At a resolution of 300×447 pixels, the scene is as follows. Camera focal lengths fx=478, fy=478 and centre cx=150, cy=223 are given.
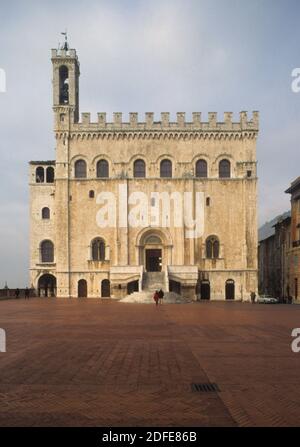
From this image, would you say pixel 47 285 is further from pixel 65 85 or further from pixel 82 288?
pixel 65 85

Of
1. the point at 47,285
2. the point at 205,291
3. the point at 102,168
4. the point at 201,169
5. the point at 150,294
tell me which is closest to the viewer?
the point at 150,294

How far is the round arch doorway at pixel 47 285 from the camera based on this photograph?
49625mm

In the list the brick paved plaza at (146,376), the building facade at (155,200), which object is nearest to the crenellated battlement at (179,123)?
the building facade at (155,200)

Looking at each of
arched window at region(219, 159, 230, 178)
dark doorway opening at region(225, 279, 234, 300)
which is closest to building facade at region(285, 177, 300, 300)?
dark doorway opening at region(225, 279, 234, 300)

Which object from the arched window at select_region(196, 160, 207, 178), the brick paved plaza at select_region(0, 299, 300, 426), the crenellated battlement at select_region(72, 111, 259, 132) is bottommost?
the brick paved plaza at select_region(0, 299, 300, 426)

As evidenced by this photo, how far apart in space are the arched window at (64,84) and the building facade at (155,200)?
5.55 feet

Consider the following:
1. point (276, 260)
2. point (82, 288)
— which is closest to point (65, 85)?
point (82, 288)

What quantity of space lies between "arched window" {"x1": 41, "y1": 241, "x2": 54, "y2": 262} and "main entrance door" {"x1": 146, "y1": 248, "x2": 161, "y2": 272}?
34.1ft

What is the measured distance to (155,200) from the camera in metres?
45.4

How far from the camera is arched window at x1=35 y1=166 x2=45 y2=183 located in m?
50.9

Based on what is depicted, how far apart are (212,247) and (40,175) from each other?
20.1 metres

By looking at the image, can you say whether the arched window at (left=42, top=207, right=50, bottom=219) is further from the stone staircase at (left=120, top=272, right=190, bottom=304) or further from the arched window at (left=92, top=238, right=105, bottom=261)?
the stone staircase at (left=120, top=272, right=190, bottom=304)

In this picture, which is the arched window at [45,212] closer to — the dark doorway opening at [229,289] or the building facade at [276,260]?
the dark doorway opening at [229,289]
